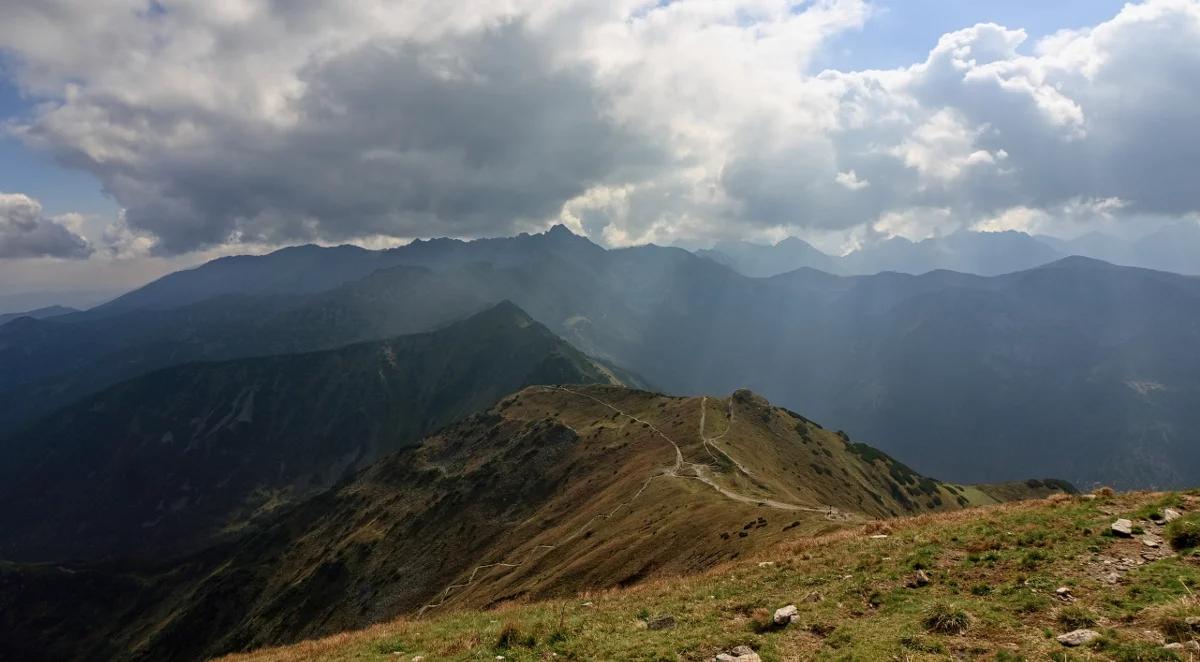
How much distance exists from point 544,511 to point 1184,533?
90991 millimetres

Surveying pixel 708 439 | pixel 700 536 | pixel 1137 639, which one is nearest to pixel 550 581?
pixel 700 536

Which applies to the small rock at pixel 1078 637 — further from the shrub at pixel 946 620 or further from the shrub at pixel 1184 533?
the shrub at pixel 1184 533

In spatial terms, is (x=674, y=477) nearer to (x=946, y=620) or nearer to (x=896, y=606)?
(x=896, y=606)

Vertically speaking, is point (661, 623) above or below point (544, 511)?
above

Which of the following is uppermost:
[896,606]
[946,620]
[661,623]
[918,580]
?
[946,620]

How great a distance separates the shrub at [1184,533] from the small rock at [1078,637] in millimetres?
9355

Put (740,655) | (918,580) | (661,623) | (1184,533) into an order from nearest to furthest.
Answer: (740,655), (1184,533), (661,623), (918,580)

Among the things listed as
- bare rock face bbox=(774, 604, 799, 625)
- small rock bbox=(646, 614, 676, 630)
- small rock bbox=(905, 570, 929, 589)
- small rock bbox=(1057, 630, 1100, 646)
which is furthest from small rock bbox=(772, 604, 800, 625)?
small rock bbox=(1057, 630, 1100, 646)

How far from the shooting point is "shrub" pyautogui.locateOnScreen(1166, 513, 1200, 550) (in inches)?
811

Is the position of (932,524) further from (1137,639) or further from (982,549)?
(1137,639)

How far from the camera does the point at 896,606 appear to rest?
2031cm

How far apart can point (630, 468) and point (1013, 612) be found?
87113 mm

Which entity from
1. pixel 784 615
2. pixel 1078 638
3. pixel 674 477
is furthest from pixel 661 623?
pixel 674 477

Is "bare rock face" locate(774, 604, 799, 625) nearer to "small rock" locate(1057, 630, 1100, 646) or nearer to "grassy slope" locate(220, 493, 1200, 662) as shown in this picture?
"grassy slope" locate(220, 493, 1200, 662)
